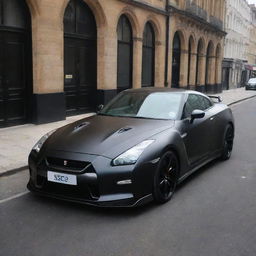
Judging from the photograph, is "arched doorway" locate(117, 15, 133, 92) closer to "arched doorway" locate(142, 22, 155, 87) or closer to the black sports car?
"arched doorway" locate(142, 22, 155, 87)

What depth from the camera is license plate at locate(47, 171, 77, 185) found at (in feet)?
14.7

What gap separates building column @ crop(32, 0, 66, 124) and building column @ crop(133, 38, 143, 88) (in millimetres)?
5882

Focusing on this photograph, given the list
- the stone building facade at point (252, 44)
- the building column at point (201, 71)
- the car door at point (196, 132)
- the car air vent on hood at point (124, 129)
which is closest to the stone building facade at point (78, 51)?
the building column at point (201, 71)

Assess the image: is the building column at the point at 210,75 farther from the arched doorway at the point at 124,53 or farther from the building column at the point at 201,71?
the arched doorway at the point at 124,53

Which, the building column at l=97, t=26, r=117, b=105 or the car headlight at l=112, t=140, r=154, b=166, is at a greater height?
the building column at l=97, t=26, r=117, b=105

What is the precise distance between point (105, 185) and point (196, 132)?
7.33ft

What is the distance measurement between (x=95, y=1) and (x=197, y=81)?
55.2 ft

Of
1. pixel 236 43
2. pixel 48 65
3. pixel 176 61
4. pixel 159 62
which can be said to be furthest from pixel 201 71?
pixel 236 43

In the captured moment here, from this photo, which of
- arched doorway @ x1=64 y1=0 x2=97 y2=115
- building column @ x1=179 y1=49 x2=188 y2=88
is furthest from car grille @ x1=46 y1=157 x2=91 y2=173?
building column @ x1=179 y1=49 x2=188 y2=88

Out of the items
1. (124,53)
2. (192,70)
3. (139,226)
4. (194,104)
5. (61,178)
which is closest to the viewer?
(139,226)

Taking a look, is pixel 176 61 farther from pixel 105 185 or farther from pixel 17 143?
pixel 105 185

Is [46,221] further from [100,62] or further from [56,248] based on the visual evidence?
[100,62]

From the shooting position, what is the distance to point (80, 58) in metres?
14.5

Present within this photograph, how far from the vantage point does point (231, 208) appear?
490 centimetres
